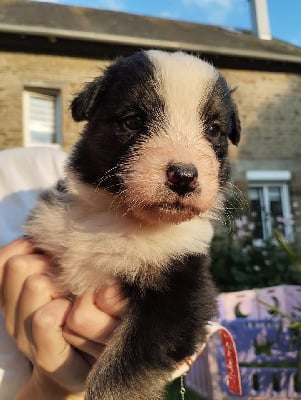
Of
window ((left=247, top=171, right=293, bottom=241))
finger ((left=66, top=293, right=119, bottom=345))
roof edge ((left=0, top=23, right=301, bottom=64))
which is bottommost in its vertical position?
finger ((left=66, top=293, right=119, bottom=345))

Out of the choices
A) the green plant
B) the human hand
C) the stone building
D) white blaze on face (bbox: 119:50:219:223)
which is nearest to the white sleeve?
the human hand

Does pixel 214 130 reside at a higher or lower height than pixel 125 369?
higher

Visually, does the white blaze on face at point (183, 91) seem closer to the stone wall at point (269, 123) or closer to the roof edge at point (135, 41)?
the roof edge at point (135, 41)

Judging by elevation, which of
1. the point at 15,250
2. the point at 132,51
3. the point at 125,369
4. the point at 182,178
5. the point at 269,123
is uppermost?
the point at 132,51

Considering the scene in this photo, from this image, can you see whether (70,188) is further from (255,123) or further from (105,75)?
(255,123)

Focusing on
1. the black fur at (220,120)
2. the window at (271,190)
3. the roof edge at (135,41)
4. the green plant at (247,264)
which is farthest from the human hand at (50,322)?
the window at (271,190)

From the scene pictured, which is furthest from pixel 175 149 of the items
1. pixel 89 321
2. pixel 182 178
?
pixel 89 321

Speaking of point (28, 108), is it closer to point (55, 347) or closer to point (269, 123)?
point (269, 123)

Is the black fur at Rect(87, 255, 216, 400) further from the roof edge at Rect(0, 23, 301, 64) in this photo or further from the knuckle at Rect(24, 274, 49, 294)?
the roof edge at Rect(0, 23, 301, 64)
